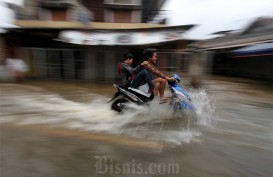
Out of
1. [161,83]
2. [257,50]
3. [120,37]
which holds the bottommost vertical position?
[161,83]

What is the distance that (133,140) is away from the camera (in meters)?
4.59

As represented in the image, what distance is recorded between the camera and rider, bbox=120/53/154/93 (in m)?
5.99

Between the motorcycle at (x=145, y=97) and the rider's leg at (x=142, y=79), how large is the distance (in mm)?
149

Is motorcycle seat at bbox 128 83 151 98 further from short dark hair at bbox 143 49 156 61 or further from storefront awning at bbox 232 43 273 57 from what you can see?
storefront awning at bbox 232 43 273 57

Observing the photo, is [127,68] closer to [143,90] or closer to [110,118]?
[143,90]

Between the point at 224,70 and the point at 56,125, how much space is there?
1529 centimetres

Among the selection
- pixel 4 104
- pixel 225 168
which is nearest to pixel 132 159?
pixel 225 168

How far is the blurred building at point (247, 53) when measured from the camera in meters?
12.9

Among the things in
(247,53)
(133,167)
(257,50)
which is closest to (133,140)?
(133,167)

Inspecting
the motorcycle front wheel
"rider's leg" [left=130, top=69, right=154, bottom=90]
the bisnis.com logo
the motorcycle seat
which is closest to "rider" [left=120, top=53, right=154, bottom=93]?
"rider's leg" [left=130, top=69, right=154, bottom=90]

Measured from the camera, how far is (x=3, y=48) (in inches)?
505

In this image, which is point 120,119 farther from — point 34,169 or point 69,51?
point 69,51

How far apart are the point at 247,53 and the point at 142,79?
9.87 meters

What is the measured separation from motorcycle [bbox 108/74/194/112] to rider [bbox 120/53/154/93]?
185mm
